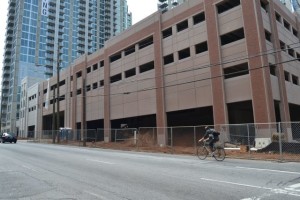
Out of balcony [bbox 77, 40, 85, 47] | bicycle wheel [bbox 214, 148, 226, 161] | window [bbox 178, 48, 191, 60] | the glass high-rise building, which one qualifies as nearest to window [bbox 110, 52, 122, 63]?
window [bbox 178, 48, 191, 60]

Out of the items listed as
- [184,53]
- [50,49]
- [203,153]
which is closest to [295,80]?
[184,53]

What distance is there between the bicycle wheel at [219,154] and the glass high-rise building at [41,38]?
87.7 m

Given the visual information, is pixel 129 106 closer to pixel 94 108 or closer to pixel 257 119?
pixel 94 108

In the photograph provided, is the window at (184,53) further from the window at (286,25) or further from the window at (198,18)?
the window at (286,25)

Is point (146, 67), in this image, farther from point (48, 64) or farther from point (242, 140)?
point (48, 64)

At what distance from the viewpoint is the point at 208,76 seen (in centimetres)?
2930

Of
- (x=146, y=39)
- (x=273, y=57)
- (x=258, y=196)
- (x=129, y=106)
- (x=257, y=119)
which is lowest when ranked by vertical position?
(x=258, y=196)

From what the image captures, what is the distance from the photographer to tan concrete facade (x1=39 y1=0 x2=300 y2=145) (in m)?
26.2

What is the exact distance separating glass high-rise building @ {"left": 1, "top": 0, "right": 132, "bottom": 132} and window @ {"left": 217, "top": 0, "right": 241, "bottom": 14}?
74.1m

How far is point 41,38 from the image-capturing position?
113 m

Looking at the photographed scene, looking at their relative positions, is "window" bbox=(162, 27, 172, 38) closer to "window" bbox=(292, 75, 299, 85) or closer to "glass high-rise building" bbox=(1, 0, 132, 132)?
"window" bbox=(292, 75, 299, 85)

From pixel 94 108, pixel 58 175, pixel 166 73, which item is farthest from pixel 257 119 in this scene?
pixel 94 108

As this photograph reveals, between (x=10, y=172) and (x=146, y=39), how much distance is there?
29.8 m

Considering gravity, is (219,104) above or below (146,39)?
below
